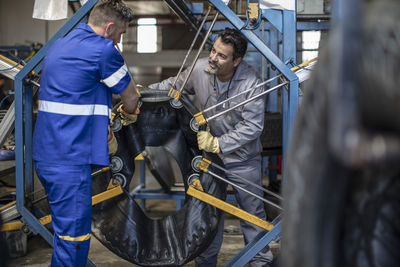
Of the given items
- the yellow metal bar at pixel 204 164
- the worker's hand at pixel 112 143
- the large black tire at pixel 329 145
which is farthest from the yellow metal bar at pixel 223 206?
the large black tire at pixel 329 145

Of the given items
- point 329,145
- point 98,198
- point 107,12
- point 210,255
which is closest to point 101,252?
point 210,255

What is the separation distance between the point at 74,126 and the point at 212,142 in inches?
36.9

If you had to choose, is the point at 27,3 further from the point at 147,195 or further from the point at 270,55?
the point at 270,55

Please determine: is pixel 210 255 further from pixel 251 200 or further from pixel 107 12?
pixel 107 12

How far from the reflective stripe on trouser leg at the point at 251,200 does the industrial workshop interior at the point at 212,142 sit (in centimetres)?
1

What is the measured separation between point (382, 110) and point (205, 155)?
6.95ft

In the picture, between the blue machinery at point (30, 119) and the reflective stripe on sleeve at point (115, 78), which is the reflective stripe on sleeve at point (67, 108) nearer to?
the reflective stripe on sleeve at point (115, 78)

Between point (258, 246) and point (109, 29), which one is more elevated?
point (109, 29)

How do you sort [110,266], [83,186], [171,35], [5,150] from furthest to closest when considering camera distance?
[171,35]
[110,266]
[5,150]
[83,186]

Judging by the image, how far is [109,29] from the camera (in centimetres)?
261

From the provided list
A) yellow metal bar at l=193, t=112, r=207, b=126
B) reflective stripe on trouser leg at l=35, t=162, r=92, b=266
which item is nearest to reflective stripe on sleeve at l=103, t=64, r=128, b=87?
reflective stripe on trouser leg at l=35, t=162, r=92, b=266

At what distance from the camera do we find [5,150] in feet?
10.8

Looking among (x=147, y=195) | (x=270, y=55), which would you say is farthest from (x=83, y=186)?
(x=147, y=195)

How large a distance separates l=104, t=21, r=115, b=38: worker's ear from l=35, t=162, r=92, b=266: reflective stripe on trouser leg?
76 cm
